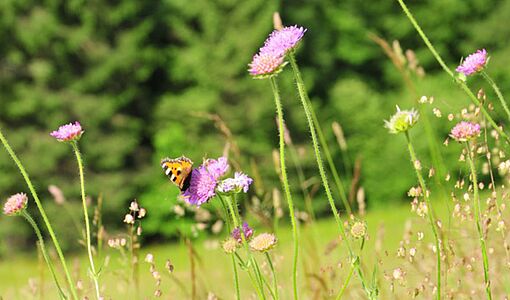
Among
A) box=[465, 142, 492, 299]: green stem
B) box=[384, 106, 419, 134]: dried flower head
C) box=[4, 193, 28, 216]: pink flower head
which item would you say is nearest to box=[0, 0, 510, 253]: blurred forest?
box=[4, 193, 28, 216]: pink flower head

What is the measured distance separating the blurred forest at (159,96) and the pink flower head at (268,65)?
17.1 metres

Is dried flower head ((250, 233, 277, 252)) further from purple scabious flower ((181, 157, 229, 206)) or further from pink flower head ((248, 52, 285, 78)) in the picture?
pink flower head ((248, 52, 285, 78))

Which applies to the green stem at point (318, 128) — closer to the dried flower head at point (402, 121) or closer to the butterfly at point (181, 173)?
the dried flower head at point (402, 121)

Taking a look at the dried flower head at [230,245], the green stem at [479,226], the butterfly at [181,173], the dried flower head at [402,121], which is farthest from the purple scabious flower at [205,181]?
the green stem at [479,226]

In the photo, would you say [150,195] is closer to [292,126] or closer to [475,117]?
[292,126]

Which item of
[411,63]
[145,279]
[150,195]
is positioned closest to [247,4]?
[150,195]

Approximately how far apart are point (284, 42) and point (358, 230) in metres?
0.47

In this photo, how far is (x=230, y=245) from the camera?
1.90 metres

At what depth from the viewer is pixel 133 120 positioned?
20.9m

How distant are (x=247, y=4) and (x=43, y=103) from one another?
573 centimetres

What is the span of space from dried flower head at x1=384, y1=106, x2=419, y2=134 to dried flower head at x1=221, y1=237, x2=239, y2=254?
0.44 m

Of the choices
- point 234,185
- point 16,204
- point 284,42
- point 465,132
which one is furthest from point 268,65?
point 16,204

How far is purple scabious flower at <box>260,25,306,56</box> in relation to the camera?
1.76 meters

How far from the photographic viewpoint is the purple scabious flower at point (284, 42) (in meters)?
1.76
